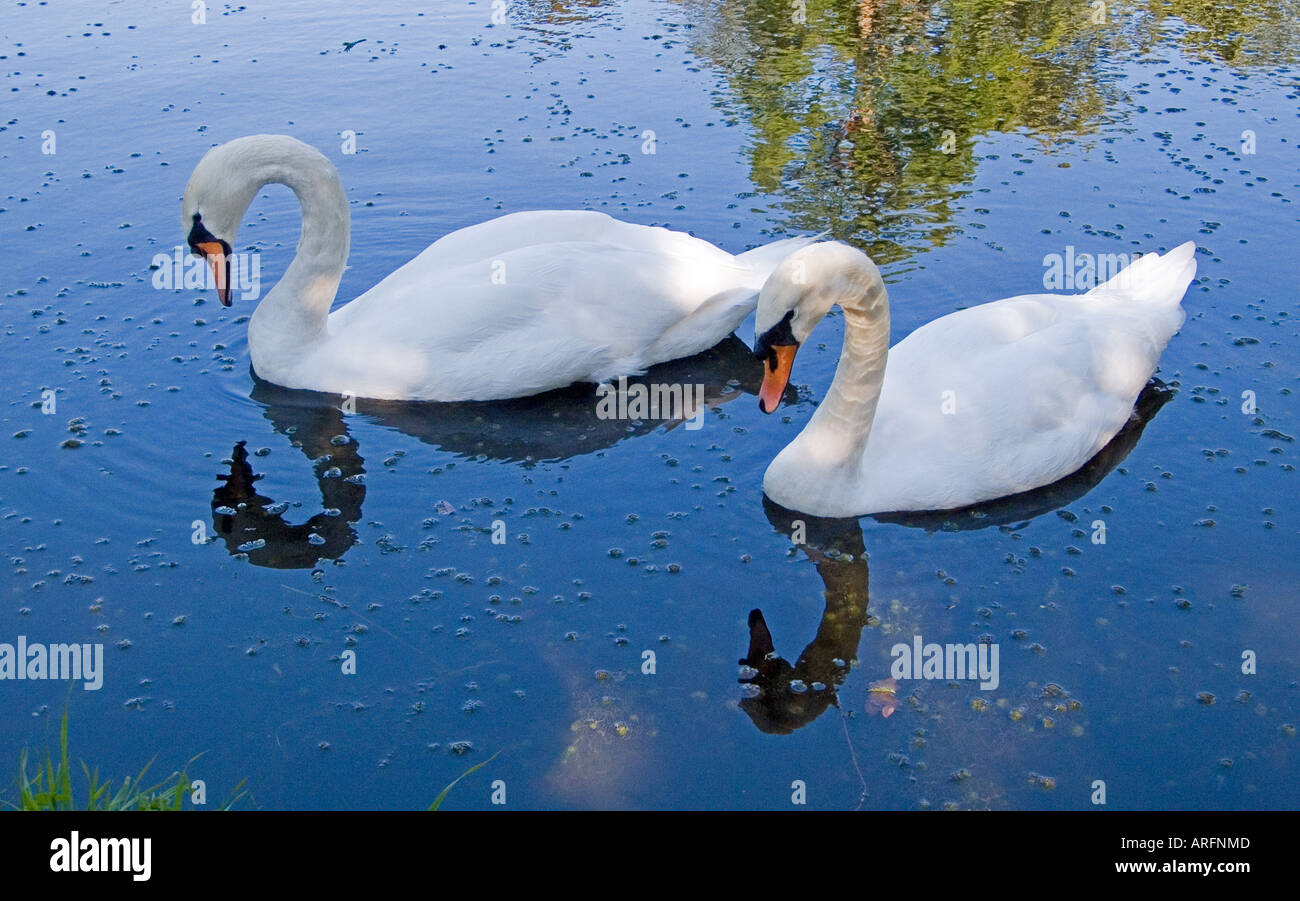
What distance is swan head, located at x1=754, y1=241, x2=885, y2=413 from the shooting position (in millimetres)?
6453

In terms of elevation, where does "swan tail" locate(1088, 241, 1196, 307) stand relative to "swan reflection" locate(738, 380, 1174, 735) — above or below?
above

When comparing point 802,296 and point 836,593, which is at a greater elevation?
point 802,296

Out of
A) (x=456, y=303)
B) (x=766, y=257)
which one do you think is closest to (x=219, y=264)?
(x=456, y=303)

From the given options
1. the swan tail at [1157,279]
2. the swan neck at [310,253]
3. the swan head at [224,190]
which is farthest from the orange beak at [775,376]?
the swan head at [224,190]

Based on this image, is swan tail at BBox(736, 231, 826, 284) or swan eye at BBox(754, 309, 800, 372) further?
swan tail at BBox(736, 231, 826, 284)

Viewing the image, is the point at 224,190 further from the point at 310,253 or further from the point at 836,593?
the point at 836,593

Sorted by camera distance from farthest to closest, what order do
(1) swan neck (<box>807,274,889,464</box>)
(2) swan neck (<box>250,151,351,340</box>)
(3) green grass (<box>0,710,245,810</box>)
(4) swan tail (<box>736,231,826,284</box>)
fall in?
1. (4) swan tail (<box>736,231,826,284</box>)
2. (2) swan neck (<box>250,151,351,340</box>)
3. (1) swan neck (<box>807,274,889,464</box>)
4. (3) green grass (<box>0,710,245,810</box>)

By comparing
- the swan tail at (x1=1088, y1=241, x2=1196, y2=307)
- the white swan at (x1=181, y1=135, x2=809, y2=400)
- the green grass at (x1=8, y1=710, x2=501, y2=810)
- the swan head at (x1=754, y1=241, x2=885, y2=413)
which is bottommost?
the green grass at (x1=8, y1=710, x2=501, y2=810)

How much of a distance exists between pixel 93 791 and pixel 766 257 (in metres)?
5.54

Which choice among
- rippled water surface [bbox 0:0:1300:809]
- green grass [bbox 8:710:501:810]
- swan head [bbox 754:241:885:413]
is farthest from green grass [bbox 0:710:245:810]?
swan head [bbox 754:241:885:413]

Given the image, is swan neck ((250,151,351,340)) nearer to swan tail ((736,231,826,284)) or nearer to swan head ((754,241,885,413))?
swan tail ((736,231,826,284))

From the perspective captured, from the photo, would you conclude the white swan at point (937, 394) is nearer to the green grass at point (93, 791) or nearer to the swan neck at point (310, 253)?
the swan neck at point (310, 253)

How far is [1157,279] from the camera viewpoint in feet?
27.8

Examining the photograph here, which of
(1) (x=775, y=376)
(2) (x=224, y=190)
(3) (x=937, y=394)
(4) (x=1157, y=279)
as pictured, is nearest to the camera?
(1) (x=775, y=376)
